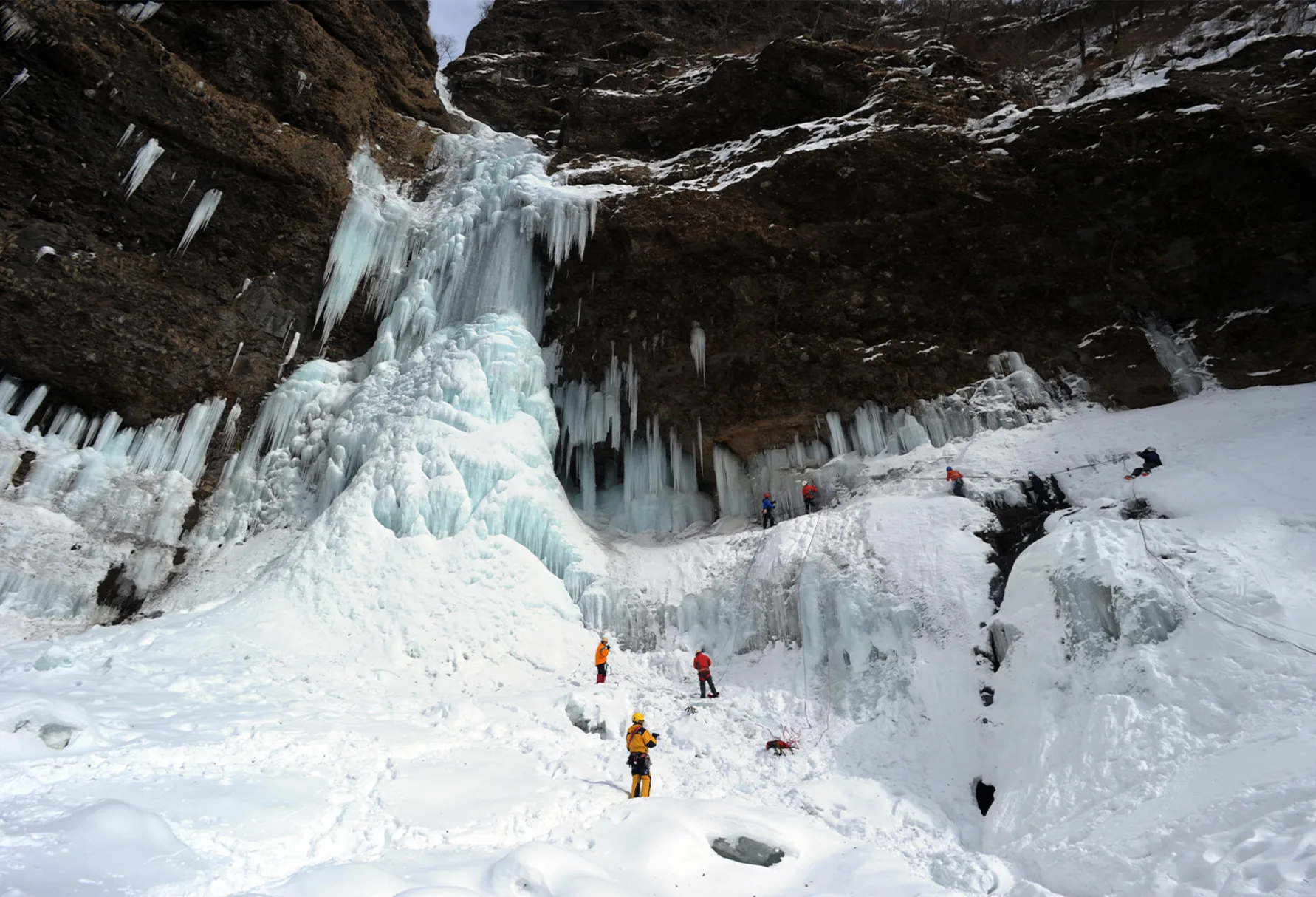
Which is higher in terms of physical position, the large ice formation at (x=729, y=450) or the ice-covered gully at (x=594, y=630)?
the large ice formation at (x=729, y=450)

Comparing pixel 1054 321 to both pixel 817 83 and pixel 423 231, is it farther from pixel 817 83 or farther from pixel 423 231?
pixel 423 231

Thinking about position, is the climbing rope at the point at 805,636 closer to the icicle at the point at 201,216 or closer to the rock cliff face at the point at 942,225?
the rock cliff face at the point at 942,225

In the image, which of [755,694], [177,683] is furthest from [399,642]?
[755,694]

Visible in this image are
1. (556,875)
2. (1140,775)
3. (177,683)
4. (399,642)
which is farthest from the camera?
(399,642)

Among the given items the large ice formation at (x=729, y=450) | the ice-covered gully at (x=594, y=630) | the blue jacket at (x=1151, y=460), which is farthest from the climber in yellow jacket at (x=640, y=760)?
the blue jacket at (x=1151, y=460)

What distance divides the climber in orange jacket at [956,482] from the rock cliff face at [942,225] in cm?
329

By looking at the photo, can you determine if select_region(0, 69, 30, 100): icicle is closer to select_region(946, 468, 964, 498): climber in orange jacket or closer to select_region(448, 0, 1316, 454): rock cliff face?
select_region(448, 0, 1316, 454): rock cliff face

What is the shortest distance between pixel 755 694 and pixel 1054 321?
11495 mm

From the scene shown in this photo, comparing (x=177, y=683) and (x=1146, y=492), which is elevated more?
(x=1146, y=492)

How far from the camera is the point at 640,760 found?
7.49 meters

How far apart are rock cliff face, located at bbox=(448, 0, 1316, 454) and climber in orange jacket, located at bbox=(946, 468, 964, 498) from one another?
329cm

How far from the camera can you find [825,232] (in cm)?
1780

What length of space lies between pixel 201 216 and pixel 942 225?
18.7 m

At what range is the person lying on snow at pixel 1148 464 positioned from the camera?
11.4 metres
